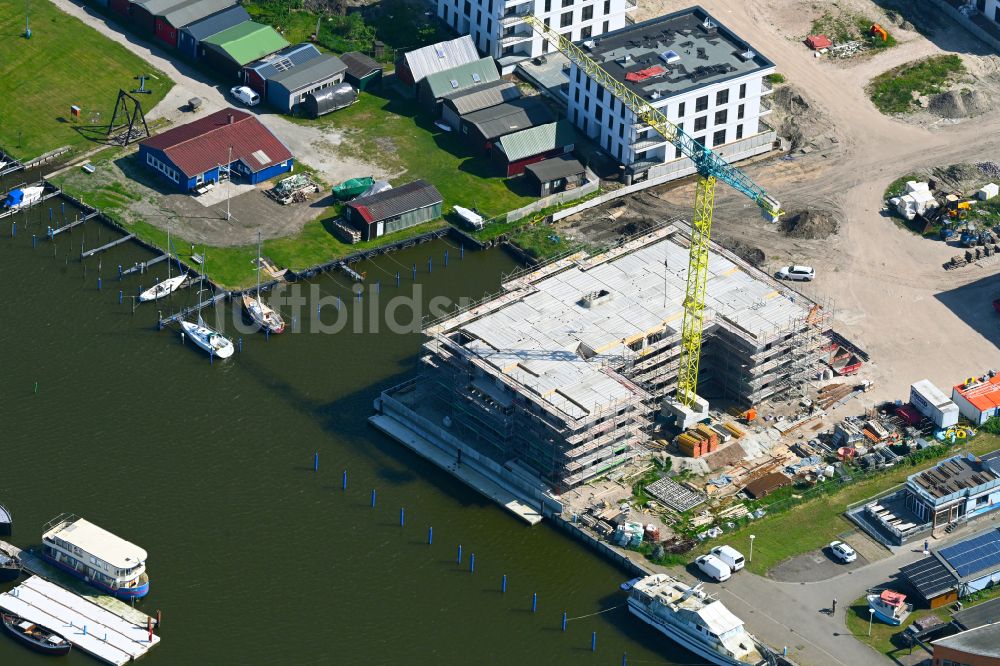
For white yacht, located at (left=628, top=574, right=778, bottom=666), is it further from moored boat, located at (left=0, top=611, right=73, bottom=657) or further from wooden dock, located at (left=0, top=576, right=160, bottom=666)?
moored boat, located at (left=0, top=611, right=73, bottom=657)

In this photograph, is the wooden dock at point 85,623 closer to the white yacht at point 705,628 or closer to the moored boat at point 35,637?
the moored boat at point 35,637

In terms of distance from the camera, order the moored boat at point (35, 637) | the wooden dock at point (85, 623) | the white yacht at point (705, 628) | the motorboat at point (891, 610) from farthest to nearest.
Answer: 1. the motorboat at point (891, 610)
2. the white yacht at point (705, 628)
3. the wooden dock at point (85, 623)
4. the moored boat at point (35, 637)

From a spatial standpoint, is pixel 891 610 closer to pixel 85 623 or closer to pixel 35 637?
pixel 85 623

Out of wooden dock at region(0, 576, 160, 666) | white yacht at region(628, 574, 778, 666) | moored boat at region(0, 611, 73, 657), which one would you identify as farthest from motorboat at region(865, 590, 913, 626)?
moored boat at region(0, 611, 73, 657)

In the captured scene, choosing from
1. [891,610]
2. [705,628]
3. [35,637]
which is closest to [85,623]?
[35,637]

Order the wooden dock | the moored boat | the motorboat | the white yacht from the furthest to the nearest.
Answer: the motorboat → the white yacht → the wooden dock → the moored boat

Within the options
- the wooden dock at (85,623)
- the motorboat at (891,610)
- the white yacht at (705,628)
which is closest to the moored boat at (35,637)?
the wooden dock at (85,623)
